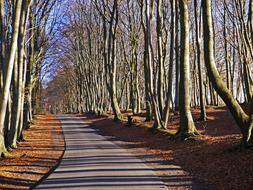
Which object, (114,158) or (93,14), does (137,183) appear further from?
(93,14)

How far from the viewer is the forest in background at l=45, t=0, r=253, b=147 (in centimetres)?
1997

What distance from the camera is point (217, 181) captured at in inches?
416

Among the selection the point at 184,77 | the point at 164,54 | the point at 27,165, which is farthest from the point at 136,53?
the point at 27,165

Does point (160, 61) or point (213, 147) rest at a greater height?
point (160, 61)

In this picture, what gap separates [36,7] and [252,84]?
1662 cm

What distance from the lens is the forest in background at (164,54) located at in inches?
786

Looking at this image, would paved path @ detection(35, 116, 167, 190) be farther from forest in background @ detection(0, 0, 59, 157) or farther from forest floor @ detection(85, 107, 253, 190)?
forest in background @ detection(0, 0, 59, 157)

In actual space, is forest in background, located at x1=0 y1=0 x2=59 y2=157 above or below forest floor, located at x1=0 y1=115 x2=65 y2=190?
above

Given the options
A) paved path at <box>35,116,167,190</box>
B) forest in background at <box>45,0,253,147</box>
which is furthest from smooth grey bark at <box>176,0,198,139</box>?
paved path at <box>35,116,167,190</box>

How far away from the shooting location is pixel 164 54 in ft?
115

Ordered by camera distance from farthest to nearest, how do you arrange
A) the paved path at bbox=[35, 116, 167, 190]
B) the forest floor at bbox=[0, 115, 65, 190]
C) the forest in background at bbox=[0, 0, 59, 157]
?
the forest in background at bbox=[0, 0, 59, 157] < the forest floor at bbox=[0, 115, 65, 190] < the paved path at bbox=[35, 116, 167, 190]

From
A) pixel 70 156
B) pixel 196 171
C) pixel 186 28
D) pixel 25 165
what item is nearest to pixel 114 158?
pixel 70 156

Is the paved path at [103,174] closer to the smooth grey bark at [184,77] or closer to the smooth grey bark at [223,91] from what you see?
the smooth grey bark at [223,91]

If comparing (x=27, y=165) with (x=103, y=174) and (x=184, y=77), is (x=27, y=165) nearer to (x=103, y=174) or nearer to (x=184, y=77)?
(x=103, y=174)
